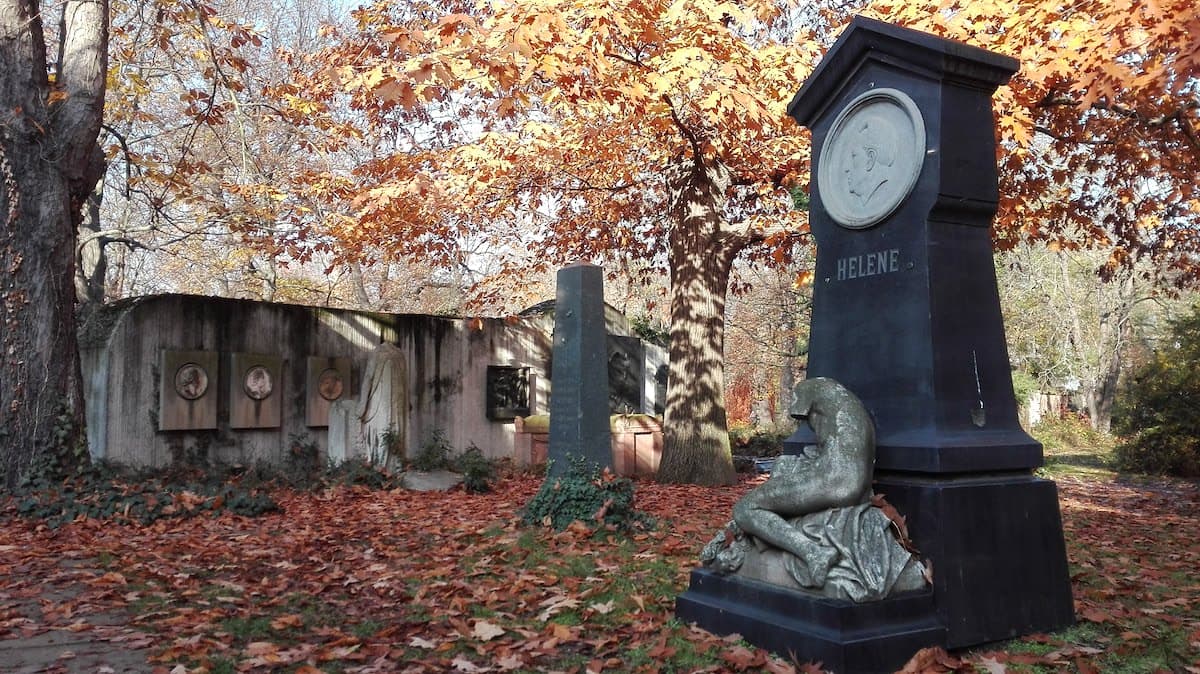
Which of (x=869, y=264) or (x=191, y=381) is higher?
(x=869, y=264)

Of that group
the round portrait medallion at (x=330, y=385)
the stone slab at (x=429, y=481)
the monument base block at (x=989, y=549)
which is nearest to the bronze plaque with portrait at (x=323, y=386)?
the round portrait medallion at (x=330, y=385)

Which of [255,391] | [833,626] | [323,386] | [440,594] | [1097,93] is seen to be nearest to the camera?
[833,626]

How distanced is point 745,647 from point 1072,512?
7843 mm

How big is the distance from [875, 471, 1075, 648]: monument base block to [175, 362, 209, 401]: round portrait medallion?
1056 centimetres

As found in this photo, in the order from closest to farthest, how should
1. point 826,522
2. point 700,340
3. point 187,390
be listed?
point 826,522, point 187,390, point 700,340

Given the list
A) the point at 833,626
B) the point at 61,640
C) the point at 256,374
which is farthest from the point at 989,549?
the point at 256,374

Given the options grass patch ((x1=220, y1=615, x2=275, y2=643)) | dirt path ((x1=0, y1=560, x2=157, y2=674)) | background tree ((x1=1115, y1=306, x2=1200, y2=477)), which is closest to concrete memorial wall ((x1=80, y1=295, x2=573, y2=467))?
dirt path ((x1=0, y1=560, x2=157, y2=674))

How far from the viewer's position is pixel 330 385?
46.4 feet

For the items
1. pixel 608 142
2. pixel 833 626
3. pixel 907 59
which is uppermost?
pixel 608 142

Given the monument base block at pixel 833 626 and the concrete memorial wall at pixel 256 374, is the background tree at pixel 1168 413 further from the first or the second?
the monument base block at pixel 833 626

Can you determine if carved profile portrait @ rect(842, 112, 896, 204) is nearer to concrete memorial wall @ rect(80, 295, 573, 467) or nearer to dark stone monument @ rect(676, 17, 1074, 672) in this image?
dark stone monument @ rect(676, 17, 1074, 672)

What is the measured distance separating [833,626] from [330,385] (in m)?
11.4

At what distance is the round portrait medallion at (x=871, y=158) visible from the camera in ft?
16.4

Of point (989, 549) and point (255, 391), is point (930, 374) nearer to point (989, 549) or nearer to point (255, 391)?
point (989, 549)
